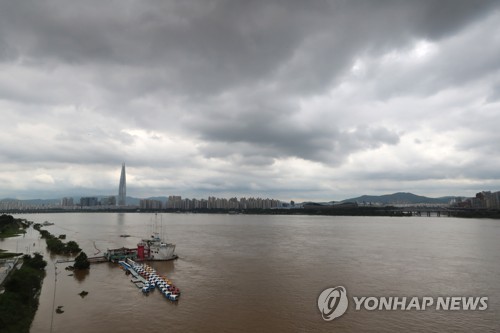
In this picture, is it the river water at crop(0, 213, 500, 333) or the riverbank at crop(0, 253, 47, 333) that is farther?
the river water at crop(0, 213, 500, 333)

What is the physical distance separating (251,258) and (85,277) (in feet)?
64.2

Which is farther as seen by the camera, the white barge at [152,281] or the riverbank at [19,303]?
the white barge at [152,281]

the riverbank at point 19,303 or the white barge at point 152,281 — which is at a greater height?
the riverbank at point 19,303

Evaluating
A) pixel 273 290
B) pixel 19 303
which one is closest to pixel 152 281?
pixel 19 303

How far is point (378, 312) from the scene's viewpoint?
23047mm

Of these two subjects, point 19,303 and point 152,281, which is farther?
point 152,281

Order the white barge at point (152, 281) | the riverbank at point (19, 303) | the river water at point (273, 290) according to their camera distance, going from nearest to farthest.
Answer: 1. the riverbank at point (19, 303)
2. the river water at point (273, 290)
3. the white barge at point (152, 281)

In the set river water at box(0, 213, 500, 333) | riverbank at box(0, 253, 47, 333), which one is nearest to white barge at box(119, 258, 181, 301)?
river water at box(0, 213, 500, 333)

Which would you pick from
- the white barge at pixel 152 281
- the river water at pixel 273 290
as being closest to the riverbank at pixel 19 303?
the river water at pixel 273 290

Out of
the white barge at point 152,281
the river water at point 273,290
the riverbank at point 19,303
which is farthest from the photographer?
the white barge at point 152,281

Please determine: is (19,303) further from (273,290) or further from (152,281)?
(273,290)

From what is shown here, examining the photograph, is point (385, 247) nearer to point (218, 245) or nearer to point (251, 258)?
point (251, 258)

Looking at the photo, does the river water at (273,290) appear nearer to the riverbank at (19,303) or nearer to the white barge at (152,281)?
the white barge at (152,281)

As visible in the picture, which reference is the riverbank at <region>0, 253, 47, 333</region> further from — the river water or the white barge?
the white barge
